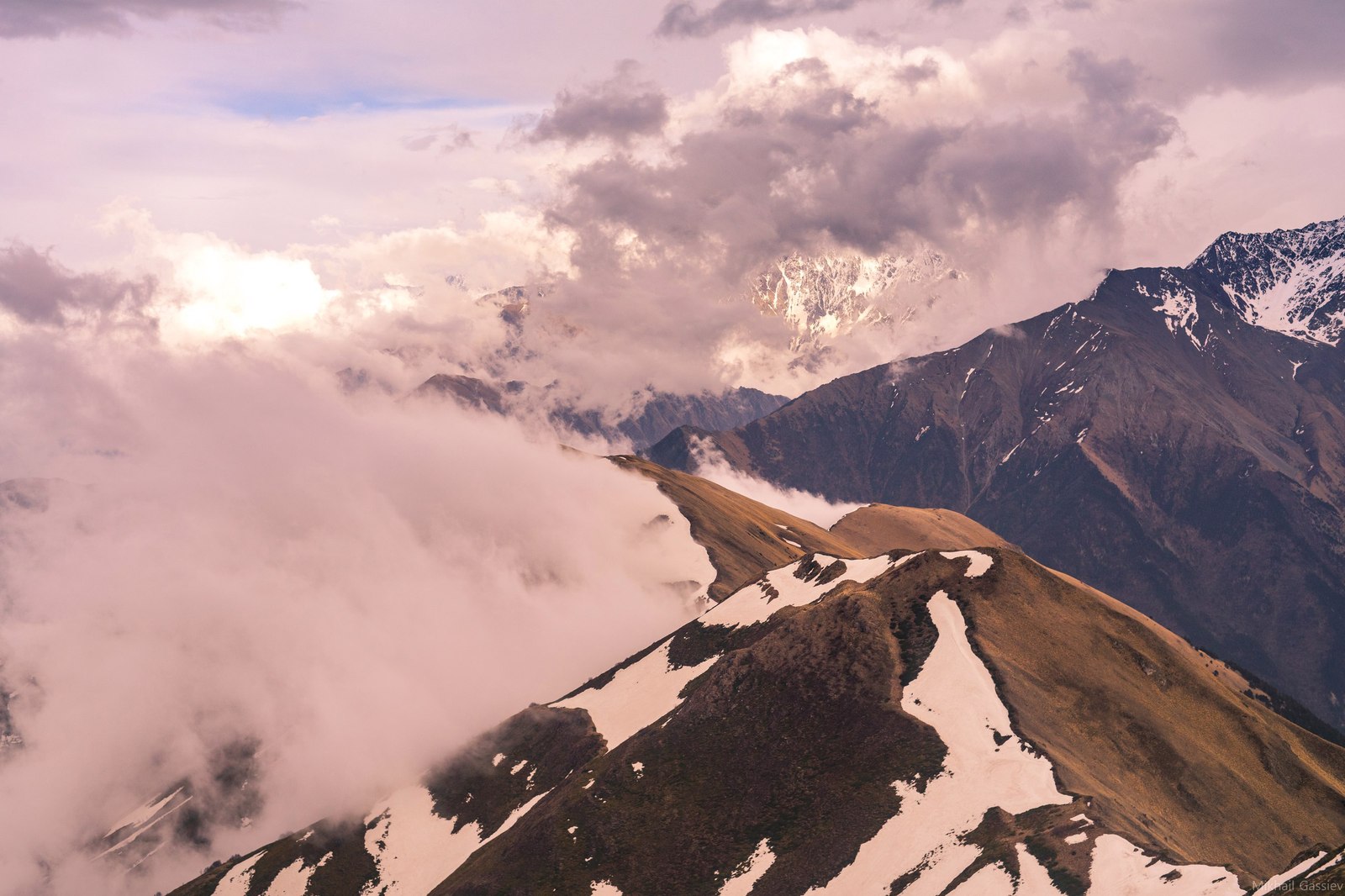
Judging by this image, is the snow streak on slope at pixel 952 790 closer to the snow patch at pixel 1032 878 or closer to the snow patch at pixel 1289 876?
the snow patch at pixel 1032 878

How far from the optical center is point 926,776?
14538 cm

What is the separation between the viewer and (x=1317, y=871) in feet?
271

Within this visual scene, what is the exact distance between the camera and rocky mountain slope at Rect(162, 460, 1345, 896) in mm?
130625

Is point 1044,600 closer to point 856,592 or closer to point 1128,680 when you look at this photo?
point 1128,680

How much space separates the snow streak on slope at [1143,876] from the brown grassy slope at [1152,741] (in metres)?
19.0

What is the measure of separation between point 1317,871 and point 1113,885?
25.4 metres

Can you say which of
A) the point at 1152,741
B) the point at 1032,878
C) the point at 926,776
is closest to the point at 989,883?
the point at 1032,878

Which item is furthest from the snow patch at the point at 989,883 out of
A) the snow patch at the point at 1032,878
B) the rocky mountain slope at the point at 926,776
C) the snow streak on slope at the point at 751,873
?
the snow streak on slope at the point at 751,873

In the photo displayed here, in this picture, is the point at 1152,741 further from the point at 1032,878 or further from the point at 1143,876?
the point at 1032,878

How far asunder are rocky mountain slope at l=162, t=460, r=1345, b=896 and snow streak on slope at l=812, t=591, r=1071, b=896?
0.33 m

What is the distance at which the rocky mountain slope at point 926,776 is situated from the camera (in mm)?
130625

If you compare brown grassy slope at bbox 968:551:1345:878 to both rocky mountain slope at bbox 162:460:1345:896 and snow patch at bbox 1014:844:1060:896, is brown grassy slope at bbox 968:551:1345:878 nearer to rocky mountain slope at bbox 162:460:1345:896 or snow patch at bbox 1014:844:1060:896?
rocky mountain slope at bbox 162:460:1345:896

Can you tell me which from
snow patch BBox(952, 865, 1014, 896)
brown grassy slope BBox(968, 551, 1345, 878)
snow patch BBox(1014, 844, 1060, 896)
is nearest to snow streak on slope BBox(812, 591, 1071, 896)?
brown grassy slope BBox(968, 551, 1345, 878)

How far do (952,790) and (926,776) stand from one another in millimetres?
5521
